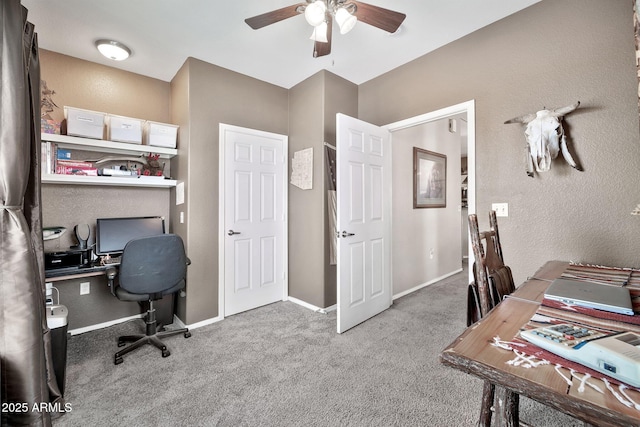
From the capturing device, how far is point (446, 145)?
4.57 metres

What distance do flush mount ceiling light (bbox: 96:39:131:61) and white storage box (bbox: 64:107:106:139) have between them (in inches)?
23.0

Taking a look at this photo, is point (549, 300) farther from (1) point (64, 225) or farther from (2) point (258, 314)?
(1) point (64, 225)

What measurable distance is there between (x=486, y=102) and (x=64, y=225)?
3975mm

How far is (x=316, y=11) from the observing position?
1.64 metres

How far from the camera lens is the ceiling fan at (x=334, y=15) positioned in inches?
65.2

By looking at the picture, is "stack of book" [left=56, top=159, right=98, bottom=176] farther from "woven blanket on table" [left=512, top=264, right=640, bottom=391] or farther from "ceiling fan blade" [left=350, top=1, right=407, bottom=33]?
"woven blanket on table" [left=512, top=264, right=640, bottom=391]

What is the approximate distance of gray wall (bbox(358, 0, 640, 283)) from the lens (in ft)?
5.77

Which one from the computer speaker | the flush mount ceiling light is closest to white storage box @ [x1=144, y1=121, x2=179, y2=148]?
the flush mount ceiling light

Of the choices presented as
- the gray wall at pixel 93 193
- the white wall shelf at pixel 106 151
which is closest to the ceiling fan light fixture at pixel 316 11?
the white wall shelf at pixel 106 151

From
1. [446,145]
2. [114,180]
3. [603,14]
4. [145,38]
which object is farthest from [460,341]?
[446,145]

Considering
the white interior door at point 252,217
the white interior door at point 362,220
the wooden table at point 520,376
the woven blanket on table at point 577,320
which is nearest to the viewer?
the wooden table at point 520,376

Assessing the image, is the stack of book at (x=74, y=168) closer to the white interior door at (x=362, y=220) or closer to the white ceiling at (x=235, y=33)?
the white ceiling at (x=235, y=33)

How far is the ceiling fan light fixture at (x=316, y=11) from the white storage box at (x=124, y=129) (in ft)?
6.89

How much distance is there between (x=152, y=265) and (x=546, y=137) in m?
Answer: 3.07
